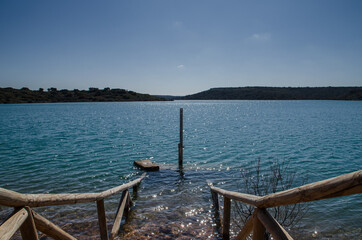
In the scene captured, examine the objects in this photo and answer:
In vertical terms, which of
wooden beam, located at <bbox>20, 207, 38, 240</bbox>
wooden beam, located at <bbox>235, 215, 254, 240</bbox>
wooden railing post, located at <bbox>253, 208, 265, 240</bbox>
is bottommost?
wooden beam, located at <bbox>235, 215, 254, 240</bbox>

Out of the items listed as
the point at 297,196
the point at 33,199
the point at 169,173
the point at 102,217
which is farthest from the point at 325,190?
the point at 169,173

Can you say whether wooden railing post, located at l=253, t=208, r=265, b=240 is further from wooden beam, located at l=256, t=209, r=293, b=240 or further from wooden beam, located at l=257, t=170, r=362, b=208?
wooden beam, located at l=257, t=170, r=362, b=208

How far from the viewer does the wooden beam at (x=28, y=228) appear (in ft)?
9.07

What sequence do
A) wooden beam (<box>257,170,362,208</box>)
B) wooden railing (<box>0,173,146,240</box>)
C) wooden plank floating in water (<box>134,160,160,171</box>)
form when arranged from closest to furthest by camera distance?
wooden beam (<box>257,170,362,208</box>), wooden railing (<box>0,173,146,240</box>), wooden plank floating in water (<box>134,160,160,171</box>)

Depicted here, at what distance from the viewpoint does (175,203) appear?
923 cm

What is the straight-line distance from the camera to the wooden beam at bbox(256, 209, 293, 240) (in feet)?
8.43

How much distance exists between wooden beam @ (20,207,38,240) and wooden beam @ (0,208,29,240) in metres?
0.12

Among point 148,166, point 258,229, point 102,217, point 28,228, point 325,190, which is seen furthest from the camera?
point 148,166

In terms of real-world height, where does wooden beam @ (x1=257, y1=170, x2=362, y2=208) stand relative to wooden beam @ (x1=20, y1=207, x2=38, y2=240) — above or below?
above

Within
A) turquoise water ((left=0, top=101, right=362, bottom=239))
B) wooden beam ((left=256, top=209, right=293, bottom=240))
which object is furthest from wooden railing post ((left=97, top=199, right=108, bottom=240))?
wooden beam ((left=256, top=209, right=293, bottom=240))

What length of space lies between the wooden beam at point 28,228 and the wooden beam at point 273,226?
2.79 metres

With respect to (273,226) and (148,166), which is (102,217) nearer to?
(273,226)

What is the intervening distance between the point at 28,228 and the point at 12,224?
1.54 feet

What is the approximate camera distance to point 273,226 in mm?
2723
